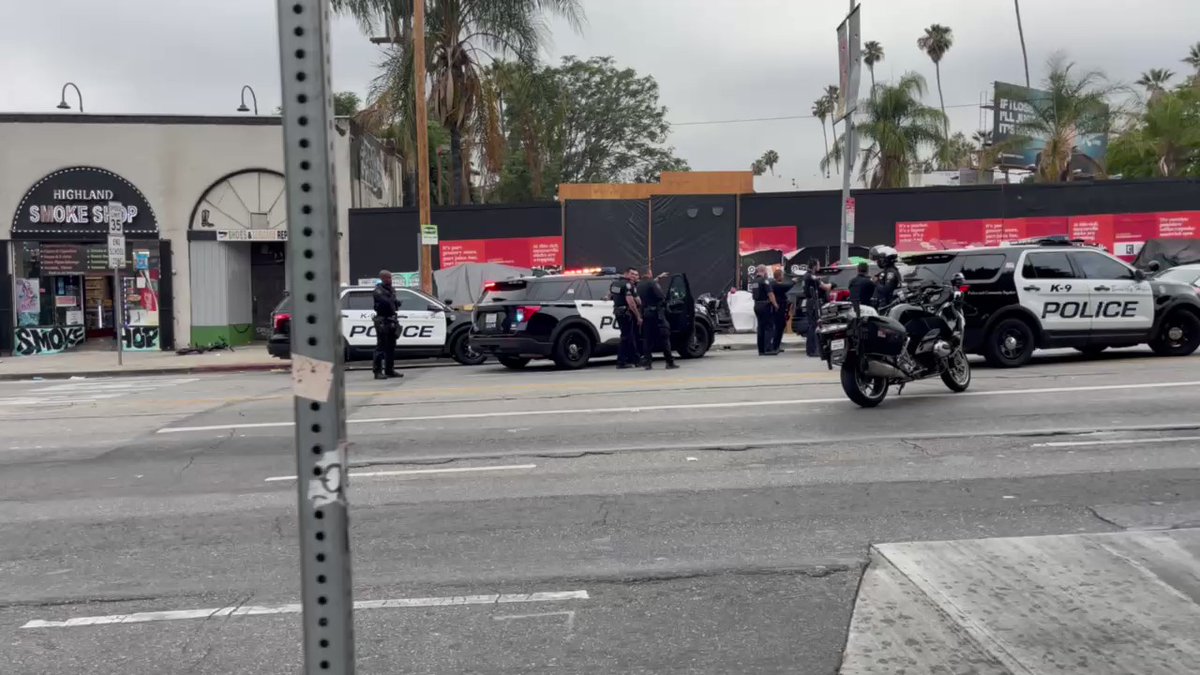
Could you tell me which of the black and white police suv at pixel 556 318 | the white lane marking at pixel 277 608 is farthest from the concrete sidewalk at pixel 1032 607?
the black and white police suv at pixel 556 318

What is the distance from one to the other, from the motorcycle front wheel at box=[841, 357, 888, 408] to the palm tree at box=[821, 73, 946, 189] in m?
28.1

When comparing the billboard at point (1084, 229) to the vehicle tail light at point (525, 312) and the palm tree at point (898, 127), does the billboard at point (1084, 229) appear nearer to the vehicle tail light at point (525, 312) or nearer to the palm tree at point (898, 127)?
the palm tree at point (898, 127)

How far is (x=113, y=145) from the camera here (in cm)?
2773

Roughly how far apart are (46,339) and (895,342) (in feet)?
75.4

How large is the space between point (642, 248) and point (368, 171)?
9345mm

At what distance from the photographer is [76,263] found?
2759 centimetres

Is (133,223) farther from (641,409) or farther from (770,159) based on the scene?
(770,159)

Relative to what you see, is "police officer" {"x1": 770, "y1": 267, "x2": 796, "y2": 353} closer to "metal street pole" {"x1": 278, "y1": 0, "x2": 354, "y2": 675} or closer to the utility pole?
the utility pole

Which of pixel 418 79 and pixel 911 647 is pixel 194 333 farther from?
pixel 911 647

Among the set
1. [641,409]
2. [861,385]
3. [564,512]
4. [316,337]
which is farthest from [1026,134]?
[316,337]

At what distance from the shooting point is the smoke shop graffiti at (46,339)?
2722 centimetres

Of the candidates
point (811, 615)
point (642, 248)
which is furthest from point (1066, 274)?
point (642, 248)

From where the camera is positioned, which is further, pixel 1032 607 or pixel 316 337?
pixel 1032 607

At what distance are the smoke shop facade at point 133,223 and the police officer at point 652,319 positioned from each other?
12.0 metres
